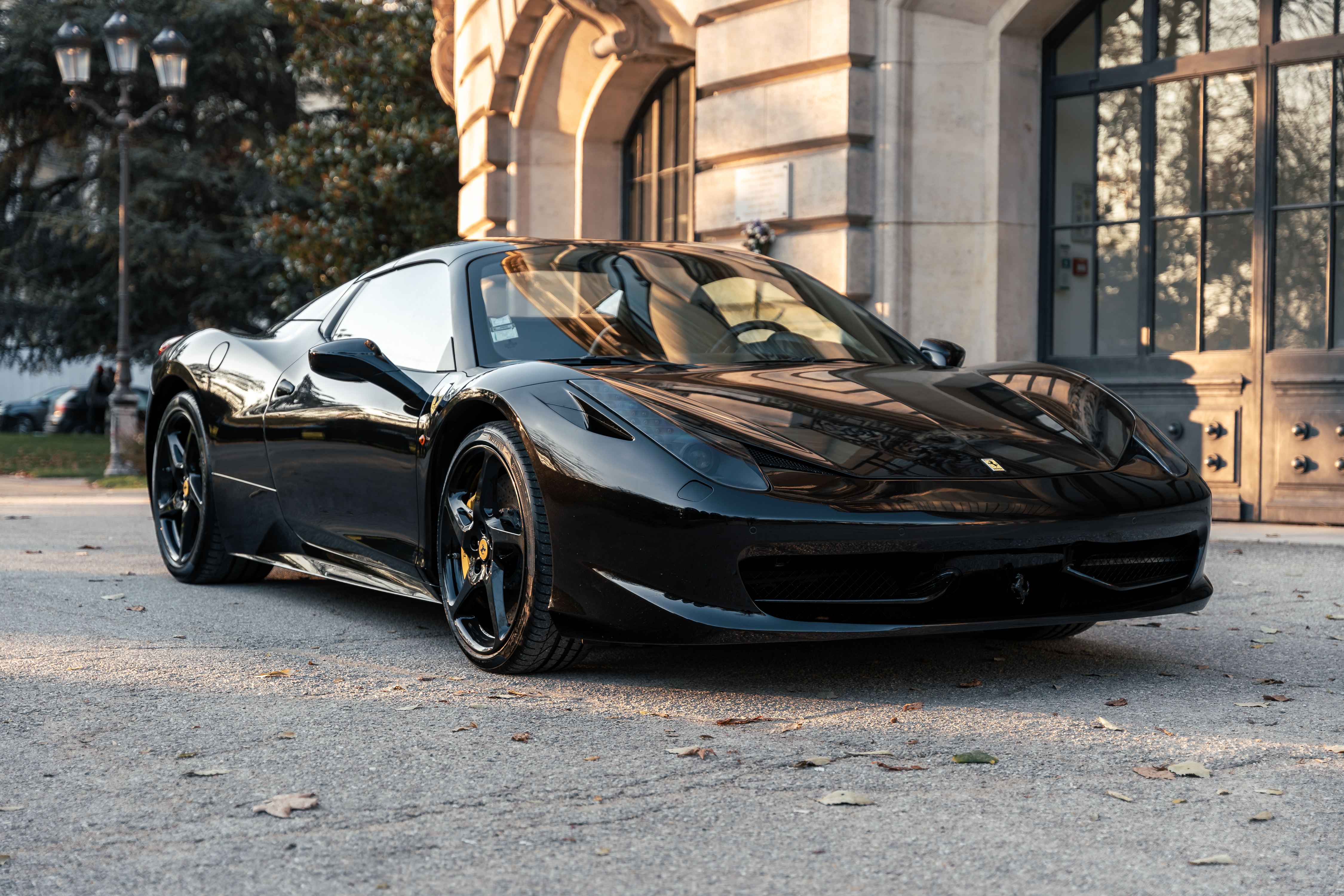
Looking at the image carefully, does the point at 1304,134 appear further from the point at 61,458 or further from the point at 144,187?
the point at 144,187

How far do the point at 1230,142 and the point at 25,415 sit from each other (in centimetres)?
3472

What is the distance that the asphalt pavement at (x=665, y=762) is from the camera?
7.79ft

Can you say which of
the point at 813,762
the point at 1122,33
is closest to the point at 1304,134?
the point at 1122,33

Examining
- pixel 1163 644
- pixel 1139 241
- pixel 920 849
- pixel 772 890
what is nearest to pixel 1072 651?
pixel 1163 644

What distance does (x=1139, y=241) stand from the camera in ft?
31.2

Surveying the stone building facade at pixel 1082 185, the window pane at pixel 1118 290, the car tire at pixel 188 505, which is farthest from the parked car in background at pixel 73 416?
the car tire at pixel 188 505

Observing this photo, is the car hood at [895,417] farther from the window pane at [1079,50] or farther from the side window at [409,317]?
the window pane at [1079,50]

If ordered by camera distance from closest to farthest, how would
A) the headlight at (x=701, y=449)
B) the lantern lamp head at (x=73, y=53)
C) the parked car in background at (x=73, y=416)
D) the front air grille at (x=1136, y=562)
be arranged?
the headlight at (x=701, y=449), the front air grille at (x=1136, y=562), the lantern lamp head at (x=73, y=53), the parked car in background at (x=73, y=416)

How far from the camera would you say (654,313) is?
4527mm

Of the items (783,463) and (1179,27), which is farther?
(1179,27)

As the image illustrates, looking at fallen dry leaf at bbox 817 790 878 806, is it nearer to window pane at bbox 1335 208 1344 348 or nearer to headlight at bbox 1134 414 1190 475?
headlight at bbox 1134 414 1190 475

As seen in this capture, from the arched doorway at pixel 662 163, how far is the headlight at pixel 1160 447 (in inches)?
343

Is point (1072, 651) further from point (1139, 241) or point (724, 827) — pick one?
point (1139, 241)

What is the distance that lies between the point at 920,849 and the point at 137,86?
30.6m
